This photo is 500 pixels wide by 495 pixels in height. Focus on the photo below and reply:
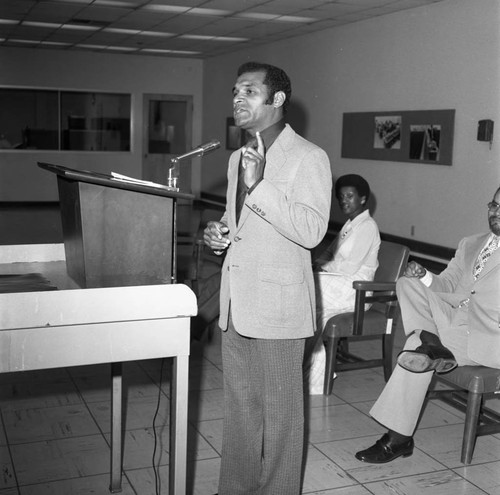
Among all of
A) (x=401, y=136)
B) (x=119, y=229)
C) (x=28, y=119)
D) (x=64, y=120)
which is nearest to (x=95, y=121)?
(x=64, y=120)

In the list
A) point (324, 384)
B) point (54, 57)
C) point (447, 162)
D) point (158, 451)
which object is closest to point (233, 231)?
point (158, 451)

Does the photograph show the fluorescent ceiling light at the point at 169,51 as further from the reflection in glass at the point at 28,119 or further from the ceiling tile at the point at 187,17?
the reflection in glass at the point at 28,119

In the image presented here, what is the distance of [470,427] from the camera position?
3301 millimetres

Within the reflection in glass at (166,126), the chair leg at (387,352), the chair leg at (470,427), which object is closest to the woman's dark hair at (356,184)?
the chair leg at (387,352)

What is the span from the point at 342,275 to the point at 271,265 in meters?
2.05

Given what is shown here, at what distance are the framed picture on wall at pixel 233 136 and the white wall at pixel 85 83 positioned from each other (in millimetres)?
1598

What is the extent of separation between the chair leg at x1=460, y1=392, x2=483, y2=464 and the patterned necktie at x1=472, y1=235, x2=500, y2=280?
59 centimetres

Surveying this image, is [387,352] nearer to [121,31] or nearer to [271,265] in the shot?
[271,265]

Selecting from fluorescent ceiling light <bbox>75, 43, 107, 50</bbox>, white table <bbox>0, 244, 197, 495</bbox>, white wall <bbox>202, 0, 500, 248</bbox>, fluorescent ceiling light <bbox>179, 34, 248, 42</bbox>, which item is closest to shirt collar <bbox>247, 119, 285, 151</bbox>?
white table <bbox>0, 244, 197, 495</bbox>

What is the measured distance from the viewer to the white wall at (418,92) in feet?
23.7

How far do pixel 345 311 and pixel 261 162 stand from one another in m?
2.32

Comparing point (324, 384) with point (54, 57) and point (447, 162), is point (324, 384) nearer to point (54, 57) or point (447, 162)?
point (447, 162)

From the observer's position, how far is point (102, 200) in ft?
6.55

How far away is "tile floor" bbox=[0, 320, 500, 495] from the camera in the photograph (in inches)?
116
